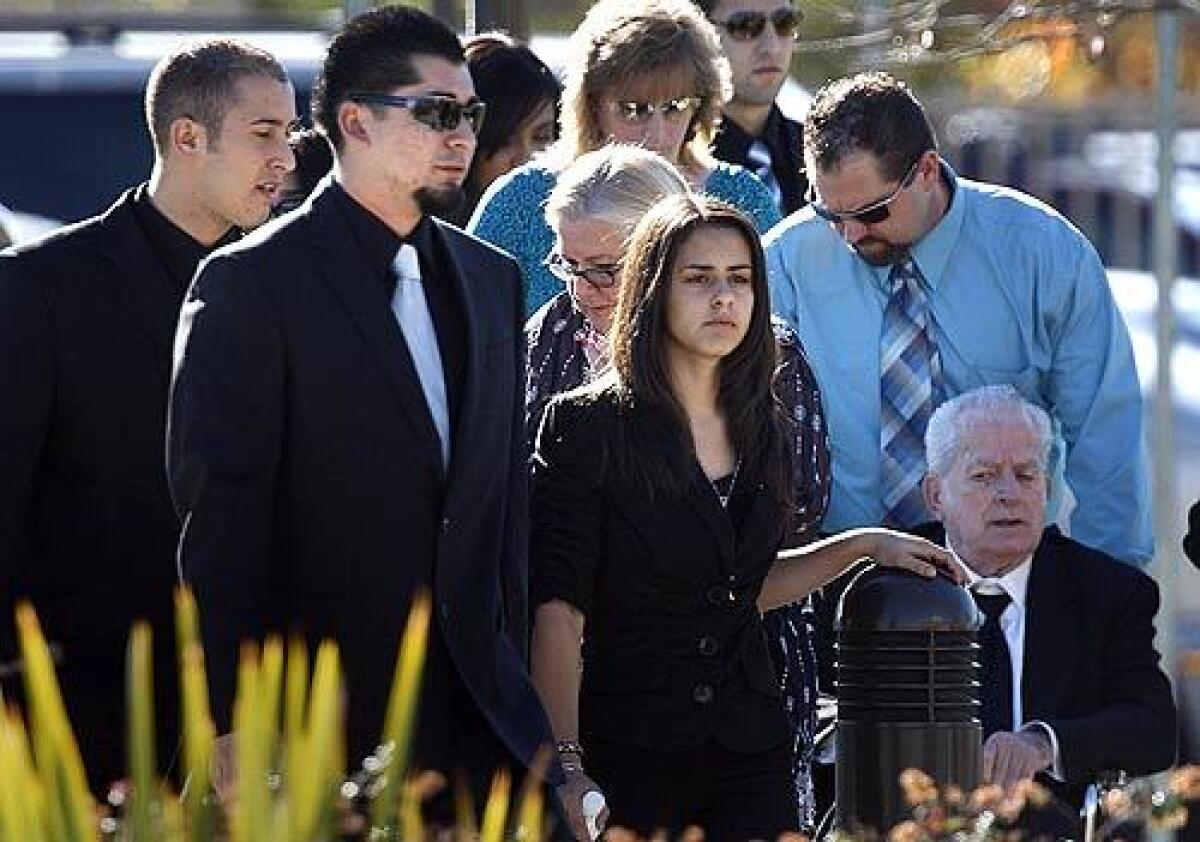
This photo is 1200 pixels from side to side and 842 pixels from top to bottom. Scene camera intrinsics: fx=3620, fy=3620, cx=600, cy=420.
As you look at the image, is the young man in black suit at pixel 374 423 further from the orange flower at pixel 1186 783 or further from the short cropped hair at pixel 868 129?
the short cropped hair at pixel 868 129

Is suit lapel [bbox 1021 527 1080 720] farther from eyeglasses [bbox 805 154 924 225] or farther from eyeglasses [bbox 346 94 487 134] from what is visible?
eyeglasses [bbox 346 94 487 134]

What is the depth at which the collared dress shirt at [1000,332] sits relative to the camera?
7.75m

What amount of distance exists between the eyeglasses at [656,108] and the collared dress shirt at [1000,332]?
336 millimetres

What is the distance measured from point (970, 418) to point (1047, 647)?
1.63ft

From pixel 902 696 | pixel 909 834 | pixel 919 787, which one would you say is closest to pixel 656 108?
pixel 902 696

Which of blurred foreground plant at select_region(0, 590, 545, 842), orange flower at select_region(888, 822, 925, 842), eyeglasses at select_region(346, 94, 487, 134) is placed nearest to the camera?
blurred foreground plant at select_region(0, 590, 545, 842)

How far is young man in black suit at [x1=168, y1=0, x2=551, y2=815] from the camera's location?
582cm

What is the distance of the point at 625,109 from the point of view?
7.92m

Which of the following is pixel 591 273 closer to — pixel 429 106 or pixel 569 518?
pixel 569 518

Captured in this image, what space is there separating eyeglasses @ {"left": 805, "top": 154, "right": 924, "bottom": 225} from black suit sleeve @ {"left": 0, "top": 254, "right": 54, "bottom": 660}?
1926 mm

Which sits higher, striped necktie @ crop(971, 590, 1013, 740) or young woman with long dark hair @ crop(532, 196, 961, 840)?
young woman with long dark hair @ crop(532, 196, 961, 840)

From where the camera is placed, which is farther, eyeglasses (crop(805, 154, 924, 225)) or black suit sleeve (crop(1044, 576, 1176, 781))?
eyeglasses (crop(805, 154, 924, 225))

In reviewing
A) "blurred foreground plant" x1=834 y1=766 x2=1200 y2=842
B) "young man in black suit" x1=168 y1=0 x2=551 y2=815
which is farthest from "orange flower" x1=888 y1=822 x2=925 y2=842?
"young man in black suit" x1=168 y1=0 x2=551 y2=815

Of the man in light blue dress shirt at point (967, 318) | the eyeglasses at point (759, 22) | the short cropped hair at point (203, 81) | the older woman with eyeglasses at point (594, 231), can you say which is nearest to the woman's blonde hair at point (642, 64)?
the man in light blue dress shirt at point (967, 318)
